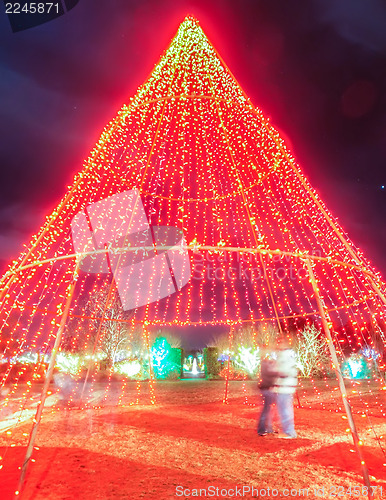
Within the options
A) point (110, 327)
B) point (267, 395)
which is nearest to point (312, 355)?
point (110, 327)

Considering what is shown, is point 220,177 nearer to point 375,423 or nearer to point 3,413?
point 375,423

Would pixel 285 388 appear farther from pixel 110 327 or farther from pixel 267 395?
pixel 110 327

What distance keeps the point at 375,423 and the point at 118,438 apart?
704cm

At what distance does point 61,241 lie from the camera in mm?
9422

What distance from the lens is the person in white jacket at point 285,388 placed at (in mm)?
8234

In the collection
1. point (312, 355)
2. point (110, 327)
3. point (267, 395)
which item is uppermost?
point (110, 327)

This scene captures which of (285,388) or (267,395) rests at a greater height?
(285,388)

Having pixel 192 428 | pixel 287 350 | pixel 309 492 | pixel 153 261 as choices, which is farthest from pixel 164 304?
pixel 309 492

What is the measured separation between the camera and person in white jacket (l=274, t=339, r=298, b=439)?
27.0 feet

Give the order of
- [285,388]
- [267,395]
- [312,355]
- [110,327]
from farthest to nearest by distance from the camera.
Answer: [110,327] → [312,355] → [267,395] → [285,388]

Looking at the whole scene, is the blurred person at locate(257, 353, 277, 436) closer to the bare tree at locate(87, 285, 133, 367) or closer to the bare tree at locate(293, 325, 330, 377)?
the bare tree at locate(293, 325, 330, 377)

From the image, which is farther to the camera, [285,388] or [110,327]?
[110,327]

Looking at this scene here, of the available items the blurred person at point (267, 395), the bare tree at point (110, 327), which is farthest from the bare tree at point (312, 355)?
the blurred person at point (267, 395)

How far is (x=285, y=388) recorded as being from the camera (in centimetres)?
842
